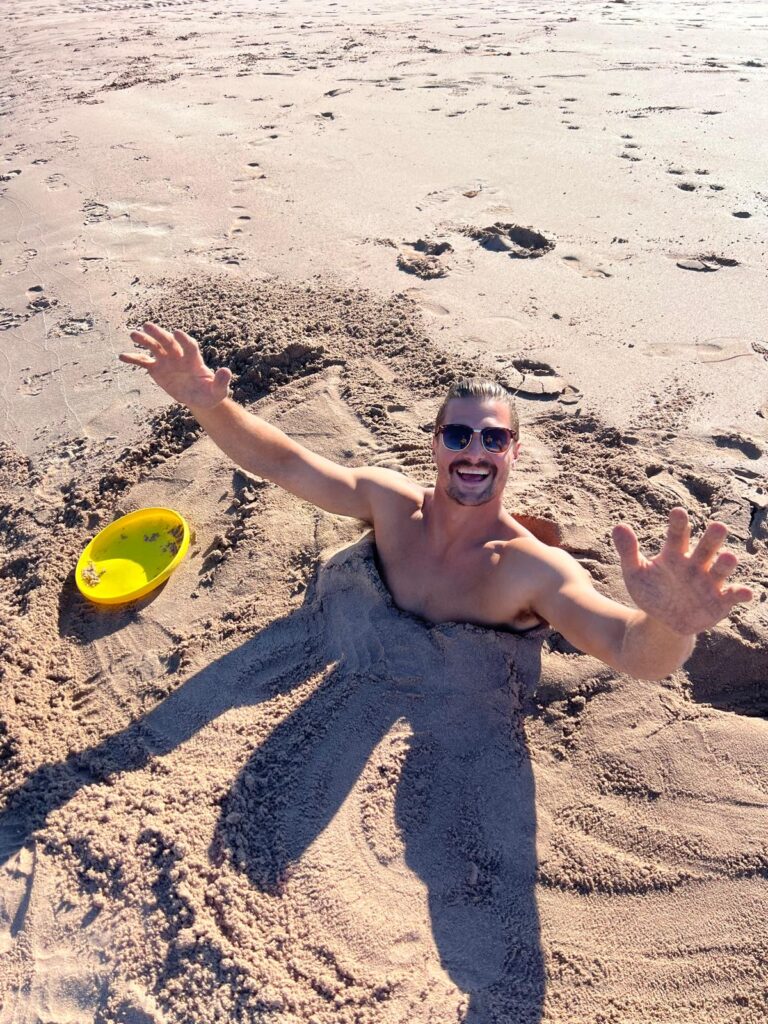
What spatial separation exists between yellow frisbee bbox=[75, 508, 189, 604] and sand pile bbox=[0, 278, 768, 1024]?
0.09 meters

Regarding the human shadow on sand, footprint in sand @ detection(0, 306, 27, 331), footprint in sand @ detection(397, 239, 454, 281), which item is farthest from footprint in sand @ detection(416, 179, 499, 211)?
the human shadow on sand

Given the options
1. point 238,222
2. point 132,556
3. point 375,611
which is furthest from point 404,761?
point 238,222

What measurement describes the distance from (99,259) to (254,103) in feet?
11.4

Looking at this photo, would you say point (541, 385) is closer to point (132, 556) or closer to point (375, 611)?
point (375, 611)

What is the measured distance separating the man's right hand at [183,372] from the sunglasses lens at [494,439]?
0.93m

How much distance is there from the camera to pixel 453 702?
252 centimetres

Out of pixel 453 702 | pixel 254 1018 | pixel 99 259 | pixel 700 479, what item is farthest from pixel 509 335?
pixel 254 1018

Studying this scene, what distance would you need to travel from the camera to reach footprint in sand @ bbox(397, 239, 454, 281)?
192 inches

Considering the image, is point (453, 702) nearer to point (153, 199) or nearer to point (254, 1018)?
point (254, 1018)

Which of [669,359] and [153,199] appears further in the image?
[153,199]

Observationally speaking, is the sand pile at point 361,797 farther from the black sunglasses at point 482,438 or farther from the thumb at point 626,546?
the thumb at point 626,546

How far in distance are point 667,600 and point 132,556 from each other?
7.70 ft

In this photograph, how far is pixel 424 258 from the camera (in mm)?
5039

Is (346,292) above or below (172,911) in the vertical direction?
above
